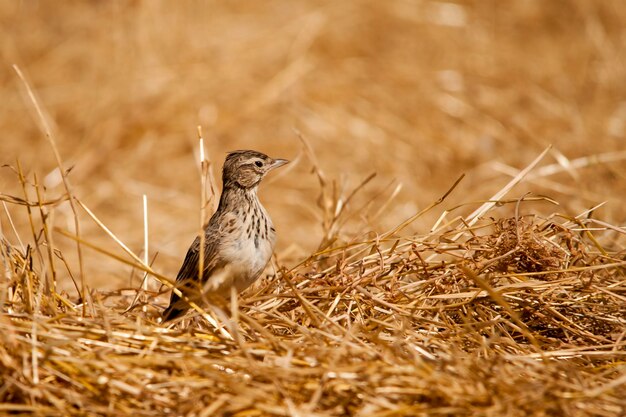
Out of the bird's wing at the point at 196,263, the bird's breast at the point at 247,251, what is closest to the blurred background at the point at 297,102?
Result: the bird's wing at the point at 196,263

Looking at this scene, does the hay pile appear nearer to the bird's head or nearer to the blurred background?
the bird's head

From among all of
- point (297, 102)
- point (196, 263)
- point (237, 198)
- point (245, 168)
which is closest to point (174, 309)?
point (196, 263)

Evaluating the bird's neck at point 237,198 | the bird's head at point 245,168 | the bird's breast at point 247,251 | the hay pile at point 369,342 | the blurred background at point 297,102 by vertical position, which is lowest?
the hay pile at point 369,342

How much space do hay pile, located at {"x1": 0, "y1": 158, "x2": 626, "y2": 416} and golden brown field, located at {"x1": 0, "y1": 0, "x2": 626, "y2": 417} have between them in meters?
0.01

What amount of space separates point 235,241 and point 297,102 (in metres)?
5.60

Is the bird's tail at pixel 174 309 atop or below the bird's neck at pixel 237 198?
below

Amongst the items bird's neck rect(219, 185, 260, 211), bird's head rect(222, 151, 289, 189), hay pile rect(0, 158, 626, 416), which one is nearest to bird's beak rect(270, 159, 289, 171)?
bird's head rect(222, 151, 289, 189)

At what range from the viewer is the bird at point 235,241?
16.0 feet

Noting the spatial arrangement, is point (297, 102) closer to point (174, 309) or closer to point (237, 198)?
point (237, 198)

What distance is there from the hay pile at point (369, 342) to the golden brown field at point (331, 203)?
1 centimetres

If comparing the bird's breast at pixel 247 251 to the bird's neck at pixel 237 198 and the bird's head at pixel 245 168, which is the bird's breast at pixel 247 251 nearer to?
the bird's neck at pixel 237 198

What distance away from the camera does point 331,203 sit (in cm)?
605

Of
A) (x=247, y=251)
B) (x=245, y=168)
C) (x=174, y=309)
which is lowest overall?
(x=174, y=309)

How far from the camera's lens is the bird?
16.0ft
